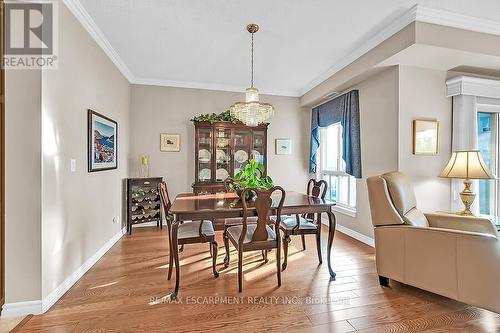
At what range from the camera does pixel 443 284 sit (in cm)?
200

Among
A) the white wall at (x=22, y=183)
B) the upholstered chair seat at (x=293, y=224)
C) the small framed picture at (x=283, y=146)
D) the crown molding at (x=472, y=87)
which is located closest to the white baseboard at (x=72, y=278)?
the white wall at (x=22, y=183)

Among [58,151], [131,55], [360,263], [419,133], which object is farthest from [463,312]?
[131,55]

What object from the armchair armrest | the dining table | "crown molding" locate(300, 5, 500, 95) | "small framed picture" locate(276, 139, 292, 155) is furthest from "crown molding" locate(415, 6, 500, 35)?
"small framed picture" locate(276, 139, 292, 155)

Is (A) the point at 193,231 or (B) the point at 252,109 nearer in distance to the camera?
(A) the point at 193,231

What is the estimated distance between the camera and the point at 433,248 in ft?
6.72

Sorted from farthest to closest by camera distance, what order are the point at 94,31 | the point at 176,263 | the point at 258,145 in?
the point at 258,145
the point at 94,31
the point at 176,263

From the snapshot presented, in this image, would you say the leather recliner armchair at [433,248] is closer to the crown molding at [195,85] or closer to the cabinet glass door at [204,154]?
the cabinet glass door at [204,154]

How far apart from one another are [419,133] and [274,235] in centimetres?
220

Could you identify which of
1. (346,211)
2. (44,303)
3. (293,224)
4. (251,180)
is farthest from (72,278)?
(346,211)

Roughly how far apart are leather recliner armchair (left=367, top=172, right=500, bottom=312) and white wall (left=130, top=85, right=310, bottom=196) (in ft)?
9.41

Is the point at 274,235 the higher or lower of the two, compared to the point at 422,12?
lower

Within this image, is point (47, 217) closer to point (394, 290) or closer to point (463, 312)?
point (394, 290)

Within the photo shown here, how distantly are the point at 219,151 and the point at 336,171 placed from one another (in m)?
2.19

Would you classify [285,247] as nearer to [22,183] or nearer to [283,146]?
[22,183]
